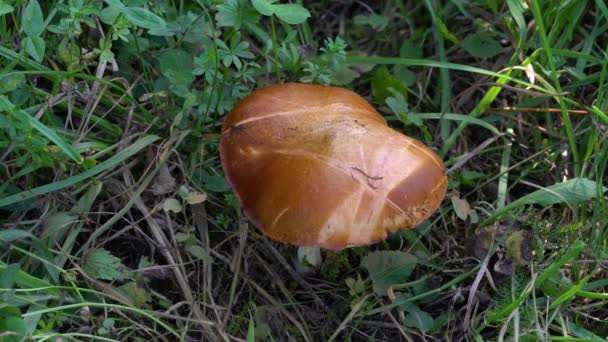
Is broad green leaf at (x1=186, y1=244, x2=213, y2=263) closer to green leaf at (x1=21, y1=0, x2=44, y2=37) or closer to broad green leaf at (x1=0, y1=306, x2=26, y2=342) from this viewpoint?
broad green leaf at (x1=0, y1=306, x2=26, y2=342)

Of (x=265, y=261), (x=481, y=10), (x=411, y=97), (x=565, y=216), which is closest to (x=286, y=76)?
(x=411, y=97)

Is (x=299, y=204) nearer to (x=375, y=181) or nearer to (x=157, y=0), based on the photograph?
(x=375, y=181)

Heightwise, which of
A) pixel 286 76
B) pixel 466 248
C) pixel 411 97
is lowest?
pixel 466 248

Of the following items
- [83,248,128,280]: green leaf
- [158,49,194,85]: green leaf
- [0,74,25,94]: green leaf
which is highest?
[0,74,25,94]: green leaf

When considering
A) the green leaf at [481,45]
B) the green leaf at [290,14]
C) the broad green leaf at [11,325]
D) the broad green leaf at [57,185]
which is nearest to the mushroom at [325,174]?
the green leaf at [290,14]

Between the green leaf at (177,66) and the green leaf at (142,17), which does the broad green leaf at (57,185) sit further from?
the green leaf at (142,17)

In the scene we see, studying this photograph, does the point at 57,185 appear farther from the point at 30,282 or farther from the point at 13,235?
the point at 30,282

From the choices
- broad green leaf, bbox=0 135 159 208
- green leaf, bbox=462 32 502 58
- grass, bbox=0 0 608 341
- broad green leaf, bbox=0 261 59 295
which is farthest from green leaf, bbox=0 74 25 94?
green leaf, bbox=462 32 502 58
